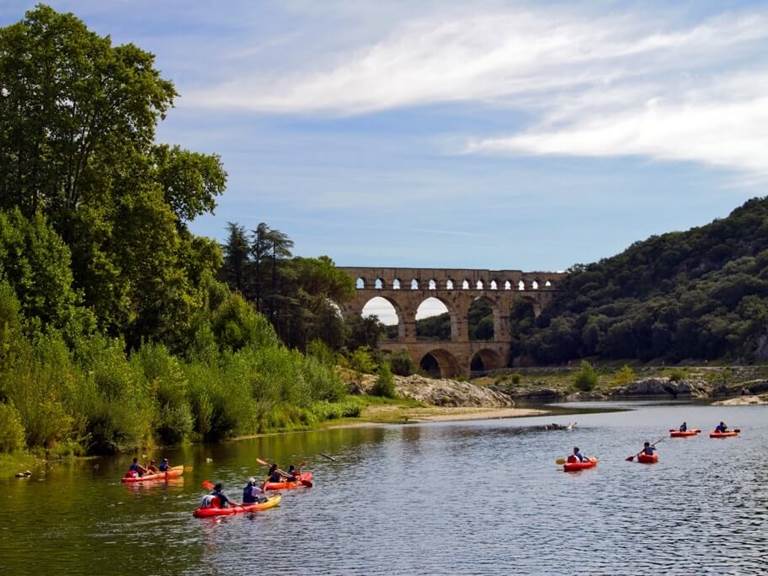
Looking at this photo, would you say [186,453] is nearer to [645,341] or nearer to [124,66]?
[124,66]

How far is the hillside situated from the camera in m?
126

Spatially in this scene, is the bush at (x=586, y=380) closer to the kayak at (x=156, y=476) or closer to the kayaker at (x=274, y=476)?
the kayak at (x=156, y=476)

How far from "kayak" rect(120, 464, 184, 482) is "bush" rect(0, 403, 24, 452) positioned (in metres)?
4.56

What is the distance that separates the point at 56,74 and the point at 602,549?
118ft

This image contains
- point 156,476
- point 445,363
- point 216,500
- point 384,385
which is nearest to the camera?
point 216,500

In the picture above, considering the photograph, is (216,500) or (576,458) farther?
(576,458)

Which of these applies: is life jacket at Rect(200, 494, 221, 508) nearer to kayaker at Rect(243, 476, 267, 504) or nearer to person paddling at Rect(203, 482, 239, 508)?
person paddling at Rect(203, 482, 239, 508)

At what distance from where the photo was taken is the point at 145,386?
159ft

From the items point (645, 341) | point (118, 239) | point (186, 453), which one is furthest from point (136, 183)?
point (645, 341)

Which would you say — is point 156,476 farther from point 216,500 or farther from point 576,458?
point 576,458

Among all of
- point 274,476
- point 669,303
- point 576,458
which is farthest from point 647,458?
point 669,303

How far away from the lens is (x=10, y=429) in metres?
39.2

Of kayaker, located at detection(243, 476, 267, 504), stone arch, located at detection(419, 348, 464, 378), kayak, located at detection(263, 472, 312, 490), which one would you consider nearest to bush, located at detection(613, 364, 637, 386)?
stone arch, located at detection(419, 348, 464, 378)

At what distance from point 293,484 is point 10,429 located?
35.9ft
